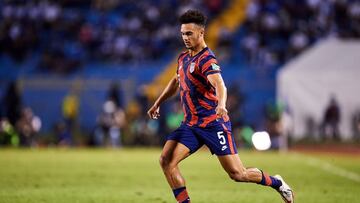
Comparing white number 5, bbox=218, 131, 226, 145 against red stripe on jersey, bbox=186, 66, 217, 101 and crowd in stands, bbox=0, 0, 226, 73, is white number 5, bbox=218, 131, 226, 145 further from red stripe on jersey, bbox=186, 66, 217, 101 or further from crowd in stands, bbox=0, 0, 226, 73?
crowd in stands, bbox=0, 0, 226, 73

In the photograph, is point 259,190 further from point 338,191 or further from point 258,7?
point 258,7

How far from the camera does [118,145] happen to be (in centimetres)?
3064

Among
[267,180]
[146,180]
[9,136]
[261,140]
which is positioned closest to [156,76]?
[261,140]

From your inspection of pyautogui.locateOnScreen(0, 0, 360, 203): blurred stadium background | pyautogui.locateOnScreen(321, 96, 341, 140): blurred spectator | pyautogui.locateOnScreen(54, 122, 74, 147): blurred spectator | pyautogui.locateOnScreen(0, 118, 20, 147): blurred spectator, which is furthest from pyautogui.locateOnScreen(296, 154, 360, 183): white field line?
pyautogui.locateOnScreen(0, 118, 20, 147): blurred spectator

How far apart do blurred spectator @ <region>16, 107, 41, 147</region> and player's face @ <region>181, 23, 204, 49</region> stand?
69.6 feet

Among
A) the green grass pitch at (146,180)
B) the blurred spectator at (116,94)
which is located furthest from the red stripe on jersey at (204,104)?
the blurred spectator at (116,94)

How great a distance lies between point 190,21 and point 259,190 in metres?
5.34

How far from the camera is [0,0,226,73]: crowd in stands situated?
33.2 m

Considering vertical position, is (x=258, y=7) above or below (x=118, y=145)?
above

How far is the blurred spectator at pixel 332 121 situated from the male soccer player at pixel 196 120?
18643mm

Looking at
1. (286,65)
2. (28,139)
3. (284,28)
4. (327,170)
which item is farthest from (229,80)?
(327,170)

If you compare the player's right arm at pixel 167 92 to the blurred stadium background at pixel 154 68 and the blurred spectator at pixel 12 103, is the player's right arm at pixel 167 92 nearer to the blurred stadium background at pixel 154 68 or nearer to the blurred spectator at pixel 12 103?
the blurred stadium background at pixel 154 68

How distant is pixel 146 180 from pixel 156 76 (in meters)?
15.9

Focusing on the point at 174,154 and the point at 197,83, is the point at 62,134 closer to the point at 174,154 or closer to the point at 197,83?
Answer: the point at 174,154
